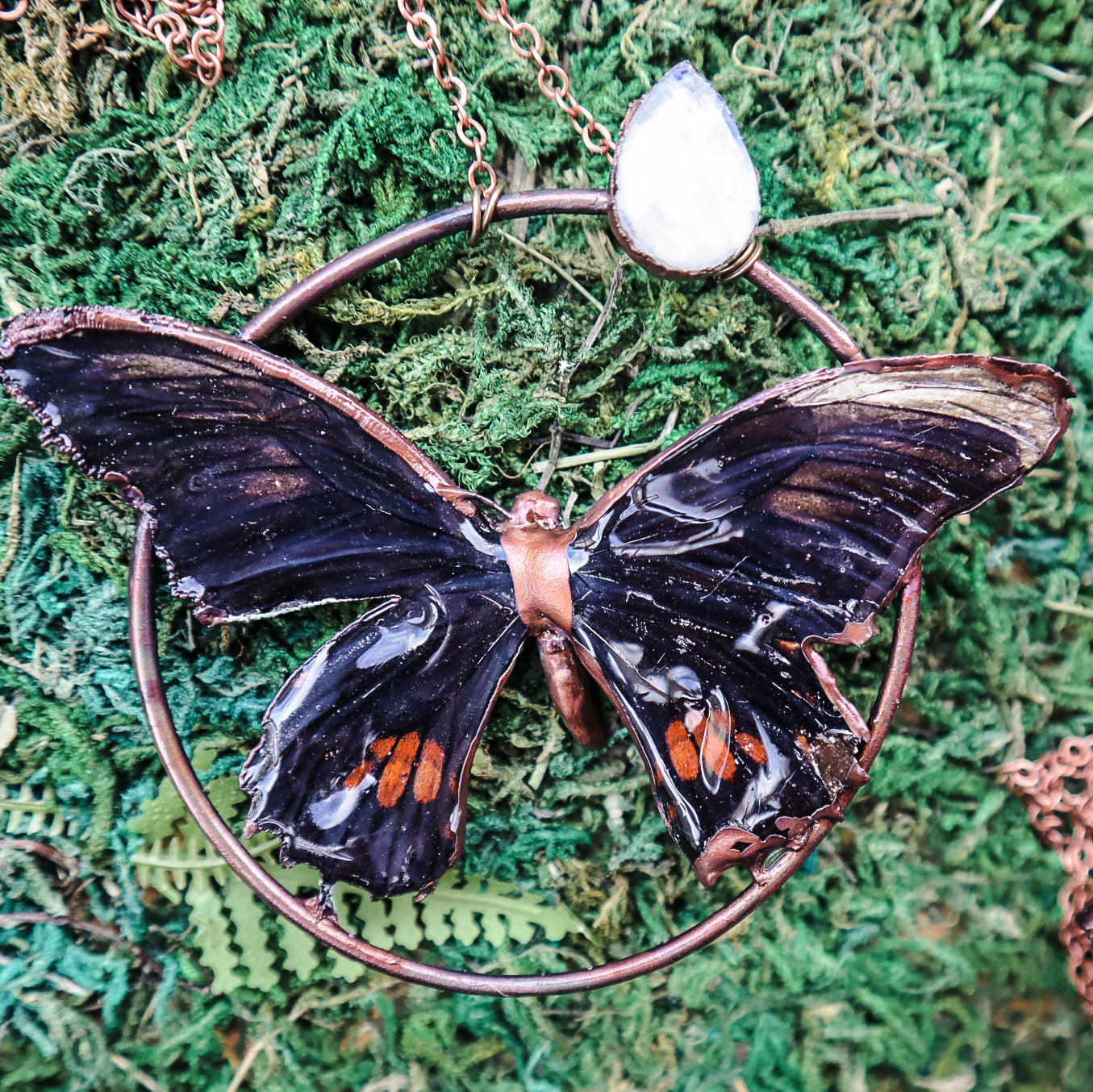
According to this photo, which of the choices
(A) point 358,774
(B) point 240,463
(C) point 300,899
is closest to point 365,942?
(C) point 300,899

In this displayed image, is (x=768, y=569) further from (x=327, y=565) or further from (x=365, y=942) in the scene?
(x=365, y=942)

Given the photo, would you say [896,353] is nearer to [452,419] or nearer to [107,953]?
[452,419]

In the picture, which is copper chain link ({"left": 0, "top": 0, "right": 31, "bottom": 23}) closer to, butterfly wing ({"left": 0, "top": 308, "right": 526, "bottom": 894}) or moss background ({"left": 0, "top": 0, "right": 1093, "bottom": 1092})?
moss background ({"left": 0, "top": 0, "right": 1093, "bottom": 1092})

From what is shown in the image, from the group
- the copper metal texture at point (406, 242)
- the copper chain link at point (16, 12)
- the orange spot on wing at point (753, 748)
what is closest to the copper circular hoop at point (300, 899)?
the copper metal texture at point (406, 242)

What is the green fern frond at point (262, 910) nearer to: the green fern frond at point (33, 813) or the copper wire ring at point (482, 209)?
the green fern frond at point (33, 813)

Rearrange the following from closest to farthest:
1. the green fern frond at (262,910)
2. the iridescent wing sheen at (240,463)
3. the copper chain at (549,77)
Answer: the iridescent wing sheen at (240,463) → the copper chain at (549,77) → the green fern frond at (262,910)
